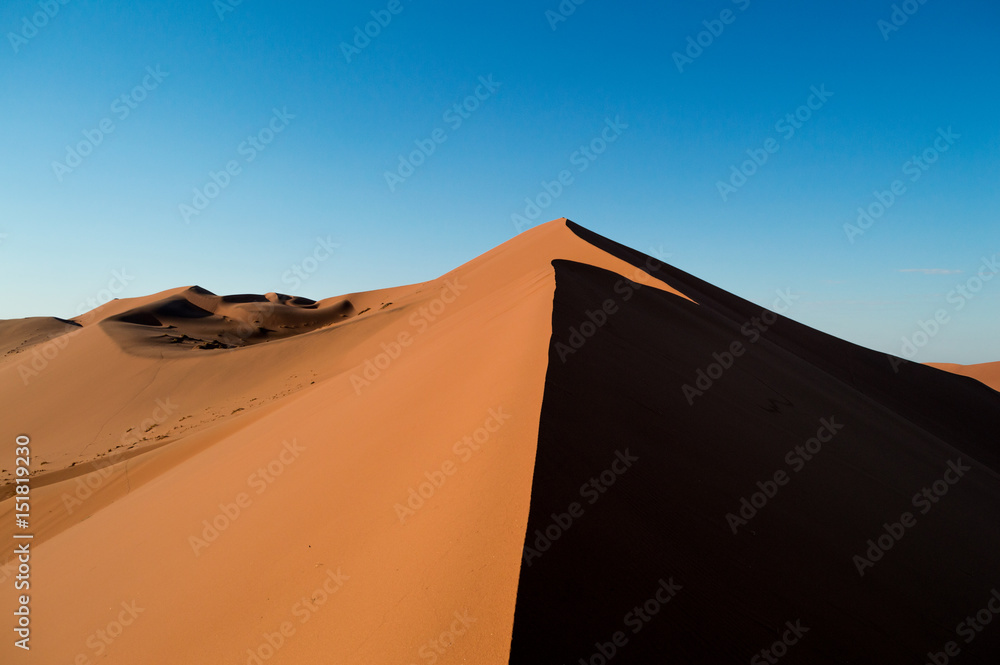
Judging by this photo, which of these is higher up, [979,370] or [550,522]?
[979,370]

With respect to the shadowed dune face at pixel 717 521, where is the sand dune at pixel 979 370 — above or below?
above

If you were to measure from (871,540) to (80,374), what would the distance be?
21673 millimetres

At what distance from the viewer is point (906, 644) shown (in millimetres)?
2814

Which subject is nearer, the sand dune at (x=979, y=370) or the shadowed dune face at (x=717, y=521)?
the shadowed dune face at (x=717, y=521)

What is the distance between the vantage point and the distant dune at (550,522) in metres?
2.42

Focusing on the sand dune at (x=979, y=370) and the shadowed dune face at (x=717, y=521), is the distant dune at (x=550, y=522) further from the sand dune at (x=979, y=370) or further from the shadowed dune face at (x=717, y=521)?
the sand dune at (x=979, y=370)

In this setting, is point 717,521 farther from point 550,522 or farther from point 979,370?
point 979,370

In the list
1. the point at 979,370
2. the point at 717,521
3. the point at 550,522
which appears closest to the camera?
the point at 550,522

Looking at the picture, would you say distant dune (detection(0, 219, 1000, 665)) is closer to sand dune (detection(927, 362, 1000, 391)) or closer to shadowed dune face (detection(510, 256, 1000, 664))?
shadowed dune face (detection(510, 256, 1000, 664))

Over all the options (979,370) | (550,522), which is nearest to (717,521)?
(550,522)

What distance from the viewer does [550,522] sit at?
8.43 ft

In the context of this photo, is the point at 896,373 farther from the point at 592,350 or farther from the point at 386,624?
the point at 386,624

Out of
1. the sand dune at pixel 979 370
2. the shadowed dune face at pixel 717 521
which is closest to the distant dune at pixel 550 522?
the shadowed dune face at pixel 717 521

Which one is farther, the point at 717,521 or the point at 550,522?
the point at 717,521
